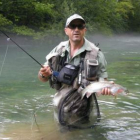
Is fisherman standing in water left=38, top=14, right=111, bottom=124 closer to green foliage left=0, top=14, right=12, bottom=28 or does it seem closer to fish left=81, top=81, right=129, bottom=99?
fish left=81, top=81, right=129, bottom=99

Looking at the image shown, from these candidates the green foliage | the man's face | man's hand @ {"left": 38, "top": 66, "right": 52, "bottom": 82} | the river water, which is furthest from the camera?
the green foliage

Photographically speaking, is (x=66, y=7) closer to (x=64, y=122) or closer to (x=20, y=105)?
(x=20, y=105)

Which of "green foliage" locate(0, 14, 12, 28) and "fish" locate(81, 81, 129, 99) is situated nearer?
"fish" locate(81, 81, 129, 99)

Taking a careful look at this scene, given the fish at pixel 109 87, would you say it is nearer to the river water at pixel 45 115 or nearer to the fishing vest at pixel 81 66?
the fishing vest at pixel 81 66

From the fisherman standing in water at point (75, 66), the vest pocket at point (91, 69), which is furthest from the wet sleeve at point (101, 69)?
the vest pocket at point (91, 69)

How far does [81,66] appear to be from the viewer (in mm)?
5223

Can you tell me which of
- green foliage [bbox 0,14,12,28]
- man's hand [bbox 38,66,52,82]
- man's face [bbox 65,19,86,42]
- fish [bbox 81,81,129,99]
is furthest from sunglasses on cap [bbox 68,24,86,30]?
green foliage [bbox 0,14,12,28]

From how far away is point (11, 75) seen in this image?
12.1 m

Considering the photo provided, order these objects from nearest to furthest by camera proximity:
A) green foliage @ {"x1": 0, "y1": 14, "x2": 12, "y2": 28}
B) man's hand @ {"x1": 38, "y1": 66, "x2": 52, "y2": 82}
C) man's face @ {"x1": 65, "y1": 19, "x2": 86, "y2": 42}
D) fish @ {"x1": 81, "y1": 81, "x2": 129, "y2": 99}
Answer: fish @ {"x1": 81, "y1": 81, "x2": 129, "y2": 99} → man's hand @ {"x1": 38, "y1": 66, "x2": 52, "y2": 82} → man's face @ {"x1": 65, "y1": 19, "x2": 86, "y2": 42} → green foliage @ {"x1": 0, "y1": 14, "x2": 12, "y2": 28}

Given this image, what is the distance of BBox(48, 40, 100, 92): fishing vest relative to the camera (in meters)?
5.09

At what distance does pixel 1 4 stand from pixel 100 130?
2340 cm

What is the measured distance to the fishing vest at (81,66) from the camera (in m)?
5.09

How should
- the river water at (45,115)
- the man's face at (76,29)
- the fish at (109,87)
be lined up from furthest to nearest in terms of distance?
the river water at (45,115) < the man's face at (76,29) < the fish at (109,87)

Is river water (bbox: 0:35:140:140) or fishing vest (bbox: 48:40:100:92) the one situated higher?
fishing vest (bbox: 48:40:100:92)
